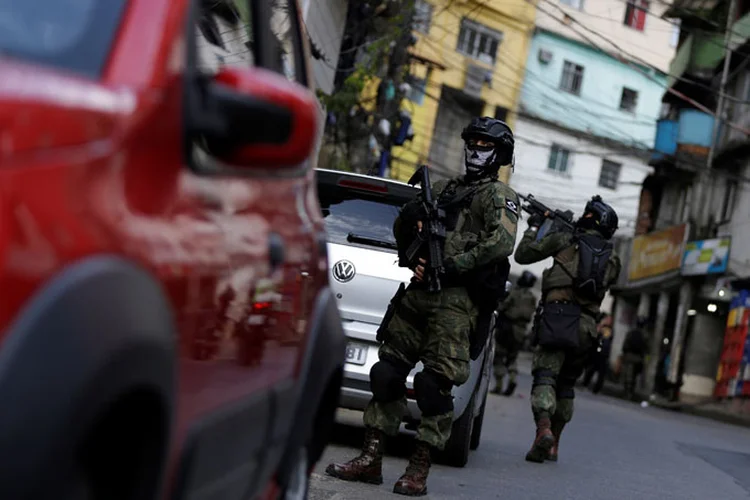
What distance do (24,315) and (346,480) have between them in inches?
198

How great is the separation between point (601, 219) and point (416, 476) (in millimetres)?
4044

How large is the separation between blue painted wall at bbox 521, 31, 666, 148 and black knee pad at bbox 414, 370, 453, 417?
145ft

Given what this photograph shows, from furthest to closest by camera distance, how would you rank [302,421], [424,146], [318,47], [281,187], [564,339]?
[424,146], [318,47], [564,339], [302,421], [281,187]

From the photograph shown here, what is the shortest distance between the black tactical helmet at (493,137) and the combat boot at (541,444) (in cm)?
337

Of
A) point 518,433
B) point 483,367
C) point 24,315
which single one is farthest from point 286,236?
point 518,433

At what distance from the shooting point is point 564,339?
1000 cm

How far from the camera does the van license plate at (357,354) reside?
306 inches

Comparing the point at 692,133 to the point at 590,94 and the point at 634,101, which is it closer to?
the point at 590,94

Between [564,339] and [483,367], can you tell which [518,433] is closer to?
[564,339]

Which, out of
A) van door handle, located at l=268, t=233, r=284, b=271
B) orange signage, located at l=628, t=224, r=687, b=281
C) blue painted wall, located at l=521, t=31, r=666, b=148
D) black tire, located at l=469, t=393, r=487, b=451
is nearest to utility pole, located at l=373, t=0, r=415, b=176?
orange signage, located at l=628, t=224, r=687, b=281

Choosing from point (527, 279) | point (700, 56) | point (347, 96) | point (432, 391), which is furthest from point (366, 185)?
point (700, 56)

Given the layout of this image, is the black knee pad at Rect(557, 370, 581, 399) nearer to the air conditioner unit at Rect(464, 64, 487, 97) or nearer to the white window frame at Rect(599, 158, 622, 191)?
the air conditioner unit at Rect(464, 64, 487, 97)

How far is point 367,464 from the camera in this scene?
22.3ft

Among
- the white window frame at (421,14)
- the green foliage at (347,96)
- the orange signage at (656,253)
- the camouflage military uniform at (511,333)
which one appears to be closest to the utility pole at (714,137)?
the orange signage at (656,253)
